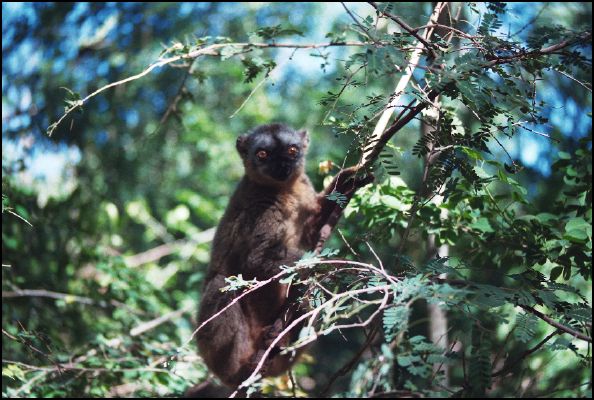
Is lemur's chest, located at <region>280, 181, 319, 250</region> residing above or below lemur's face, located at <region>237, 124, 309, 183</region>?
below

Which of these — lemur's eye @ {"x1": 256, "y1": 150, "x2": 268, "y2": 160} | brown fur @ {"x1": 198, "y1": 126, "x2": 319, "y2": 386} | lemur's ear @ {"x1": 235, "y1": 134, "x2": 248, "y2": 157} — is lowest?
brown fur @ {"x1": 198, "y1": 126, "x2": 319, "y2": 386}

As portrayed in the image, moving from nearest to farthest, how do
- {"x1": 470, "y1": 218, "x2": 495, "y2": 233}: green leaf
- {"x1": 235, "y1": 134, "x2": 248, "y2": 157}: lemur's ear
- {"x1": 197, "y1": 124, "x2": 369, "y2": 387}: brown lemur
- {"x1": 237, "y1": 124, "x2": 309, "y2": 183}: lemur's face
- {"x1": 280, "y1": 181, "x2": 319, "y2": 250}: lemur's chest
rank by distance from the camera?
{"x1": 470, "y1": 218, "x2": 495, "y2": 233}: green leaf, {"x1": 197, "y1": 124, "x2": 369, "y2": 387}: brown lemur, {"x1": 280, "y1": 181, "x2": 319, "y2": 250}: lemur's chest, {"x1": 237, "y1": 124, "x2": 309, "y2": 183}: lemur's face, {"x1": 235, "y1": 134, "x2": 248, "y2": 157}: lemur's ear

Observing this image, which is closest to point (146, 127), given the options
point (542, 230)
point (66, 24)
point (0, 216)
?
point (66, 24)

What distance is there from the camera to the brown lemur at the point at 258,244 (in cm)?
554

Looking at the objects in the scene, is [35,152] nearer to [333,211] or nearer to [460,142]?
[333,211]

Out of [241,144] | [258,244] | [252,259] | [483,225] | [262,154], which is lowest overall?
[252,259]

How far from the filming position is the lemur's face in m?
6.14

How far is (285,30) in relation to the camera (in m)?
4.40

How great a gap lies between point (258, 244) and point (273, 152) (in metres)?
1.11

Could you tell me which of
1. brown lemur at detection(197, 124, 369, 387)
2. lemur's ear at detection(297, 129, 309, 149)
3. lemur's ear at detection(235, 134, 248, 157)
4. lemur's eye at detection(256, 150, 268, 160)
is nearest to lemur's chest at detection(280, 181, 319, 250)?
brown lemur at detection(197, 124, 369, 387)

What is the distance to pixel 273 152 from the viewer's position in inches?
247

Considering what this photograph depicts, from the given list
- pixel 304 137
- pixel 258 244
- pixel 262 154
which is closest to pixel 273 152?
pixel 262 154

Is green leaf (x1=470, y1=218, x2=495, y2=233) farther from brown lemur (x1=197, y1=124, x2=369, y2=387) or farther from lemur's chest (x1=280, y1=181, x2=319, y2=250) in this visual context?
lemur's chest (x1=280, y1=181, x2=319, y2=250)

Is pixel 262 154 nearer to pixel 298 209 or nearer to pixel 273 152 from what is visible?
pixel 273 152
